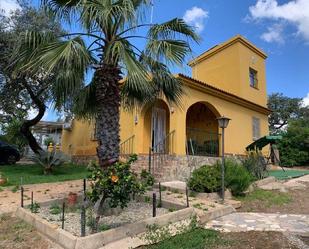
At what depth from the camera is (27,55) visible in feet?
24.3

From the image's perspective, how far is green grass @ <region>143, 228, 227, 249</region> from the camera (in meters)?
5.51

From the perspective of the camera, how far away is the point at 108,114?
279 inches

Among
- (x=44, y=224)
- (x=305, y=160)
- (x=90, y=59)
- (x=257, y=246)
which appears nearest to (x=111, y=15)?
(x=90, y=59)

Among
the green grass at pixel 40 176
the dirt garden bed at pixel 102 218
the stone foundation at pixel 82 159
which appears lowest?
→ the dirt garden bed at pixel 102 218

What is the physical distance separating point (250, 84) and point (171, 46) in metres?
13.9

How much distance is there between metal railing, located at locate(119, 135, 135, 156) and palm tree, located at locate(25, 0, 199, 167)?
22.4 ft

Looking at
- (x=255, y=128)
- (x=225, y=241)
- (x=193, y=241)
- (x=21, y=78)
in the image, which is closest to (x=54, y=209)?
(x=193, y=241)

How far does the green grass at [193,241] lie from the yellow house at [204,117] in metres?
5.87

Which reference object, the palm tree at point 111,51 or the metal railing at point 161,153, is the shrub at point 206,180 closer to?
the metal railing at point 161,153

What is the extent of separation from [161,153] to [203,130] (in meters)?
4.74

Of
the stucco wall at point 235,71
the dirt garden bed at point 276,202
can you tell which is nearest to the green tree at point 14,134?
the stucco wall at point 235,71

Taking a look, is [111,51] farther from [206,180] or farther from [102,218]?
[206,180]

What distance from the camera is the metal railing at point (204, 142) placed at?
1501 centimetres

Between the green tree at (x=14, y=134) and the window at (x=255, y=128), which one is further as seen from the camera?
the green tree at (x=14, y=134)
